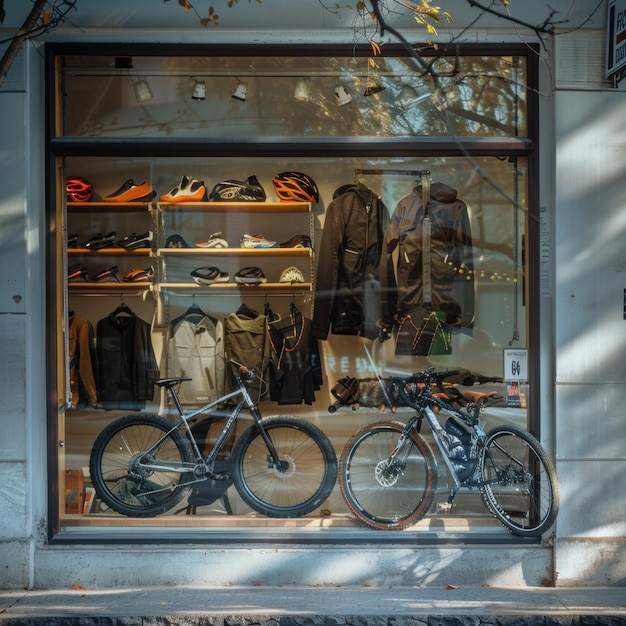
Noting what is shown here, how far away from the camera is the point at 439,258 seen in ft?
24.7

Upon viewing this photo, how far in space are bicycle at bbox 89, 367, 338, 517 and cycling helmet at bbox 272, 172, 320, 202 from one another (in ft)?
6.27

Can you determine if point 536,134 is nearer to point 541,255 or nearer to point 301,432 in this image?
point 541,255

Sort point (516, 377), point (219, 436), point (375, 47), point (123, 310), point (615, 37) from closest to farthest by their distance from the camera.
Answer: point (615, 37), point (375, 47), point (516, 377), point (219, 436), point (123, 310)

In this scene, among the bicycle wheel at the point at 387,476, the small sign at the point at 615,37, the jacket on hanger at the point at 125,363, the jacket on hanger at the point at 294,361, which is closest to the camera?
the small sign at the point at 615,37

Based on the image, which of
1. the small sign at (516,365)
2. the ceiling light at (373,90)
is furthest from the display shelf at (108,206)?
the small sign at (516,365)

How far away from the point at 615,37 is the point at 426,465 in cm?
346

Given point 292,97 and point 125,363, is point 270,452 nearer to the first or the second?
point 125,363

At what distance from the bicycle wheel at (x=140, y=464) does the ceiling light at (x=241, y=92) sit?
261 centimetres

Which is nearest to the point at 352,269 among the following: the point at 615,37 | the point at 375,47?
the point at 375,47

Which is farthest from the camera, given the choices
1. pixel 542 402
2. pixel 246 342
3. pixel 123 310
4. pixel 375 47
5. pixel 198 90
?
pixel 123 310

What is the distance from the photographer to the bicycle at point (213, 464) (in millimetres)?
7113

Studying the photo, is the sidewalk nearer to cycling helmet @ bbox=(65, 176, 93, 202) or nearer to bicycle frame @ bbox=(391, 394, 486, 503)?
bicycle frame @ bbox=(391, 394, 486, 503)

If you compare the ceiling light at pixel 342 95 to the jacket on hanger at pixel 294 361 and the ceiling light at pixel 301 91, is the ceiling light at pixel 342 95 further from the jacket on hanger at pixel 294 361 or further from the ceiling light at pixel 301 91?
the jacket on hanger at pixel 294 361

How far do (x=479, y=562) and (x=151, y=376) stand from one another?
2.99 meters
